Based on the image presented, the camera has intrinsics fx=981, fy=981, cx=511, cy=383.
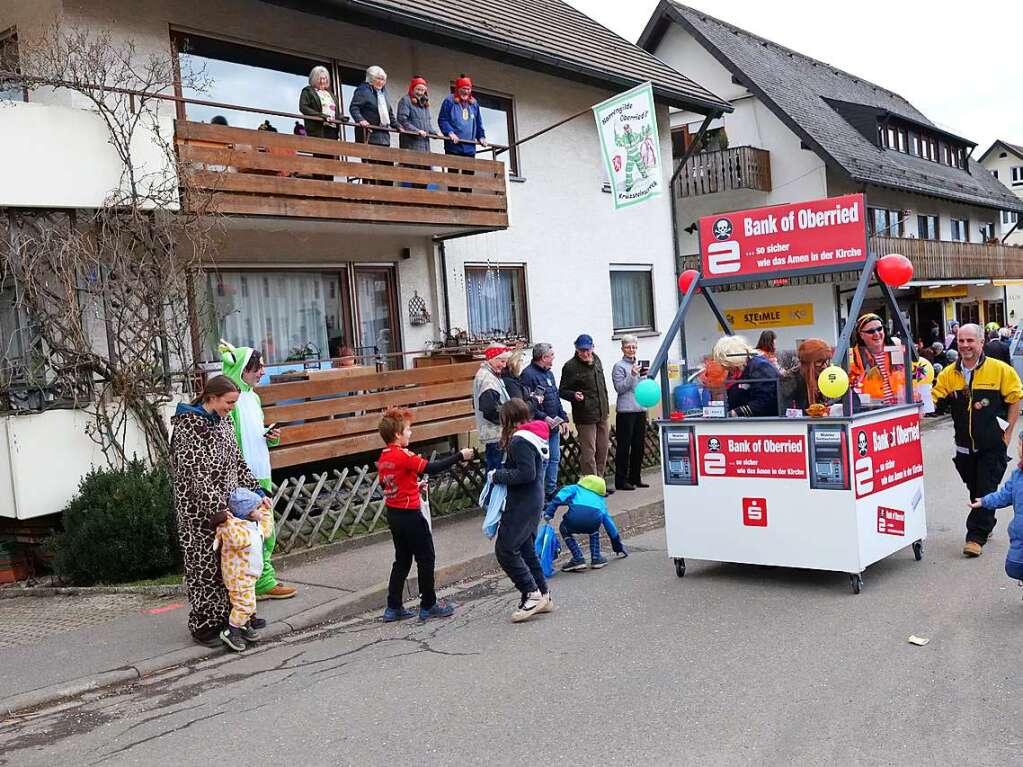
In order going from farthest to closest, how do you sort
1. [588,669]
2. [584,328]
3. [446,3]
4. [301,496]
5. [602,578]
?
[584,328] < [446,3] < [301,496] < [602,578] < [588,669]

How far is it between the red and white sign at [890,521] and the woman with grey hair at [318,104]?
7.18 metres

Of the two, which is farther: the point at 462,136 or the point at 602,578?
the point at 462,136

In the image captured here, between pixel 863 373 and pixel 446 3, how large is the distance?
29.2 feet

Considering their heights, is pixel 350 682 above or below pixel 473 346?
below

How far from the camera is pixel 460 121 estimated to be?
13023mm

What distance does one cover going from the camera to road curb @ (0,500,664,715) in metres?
5.75

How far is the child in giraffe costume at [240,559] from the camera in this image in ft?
20.7

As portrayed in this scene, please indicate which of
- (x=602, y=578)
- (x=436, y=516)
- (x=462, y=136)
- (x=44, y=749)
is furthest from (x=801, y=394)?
(x=462, y=136)

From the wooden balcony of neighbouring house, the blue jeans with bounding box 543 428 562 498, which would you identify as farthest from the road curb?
the wooden balcony of neighbouring house

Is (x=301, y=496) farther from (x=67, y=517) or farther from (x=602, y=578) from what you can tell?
(x=602, y=578)

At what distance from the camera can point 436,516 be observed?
35.4 feet

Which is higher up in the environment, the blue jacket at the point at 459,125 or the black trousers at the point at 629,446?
the blue jacket at the point at 459,125

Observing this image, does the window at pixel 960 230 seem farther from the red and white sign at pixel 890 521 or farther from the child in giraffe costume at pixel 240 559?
the child in giraffe costume at pixel 240 559

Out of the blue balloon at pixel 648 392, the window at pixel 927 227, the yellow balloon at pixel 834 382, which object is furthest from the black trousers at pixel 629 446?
the window at pixel 927 227
